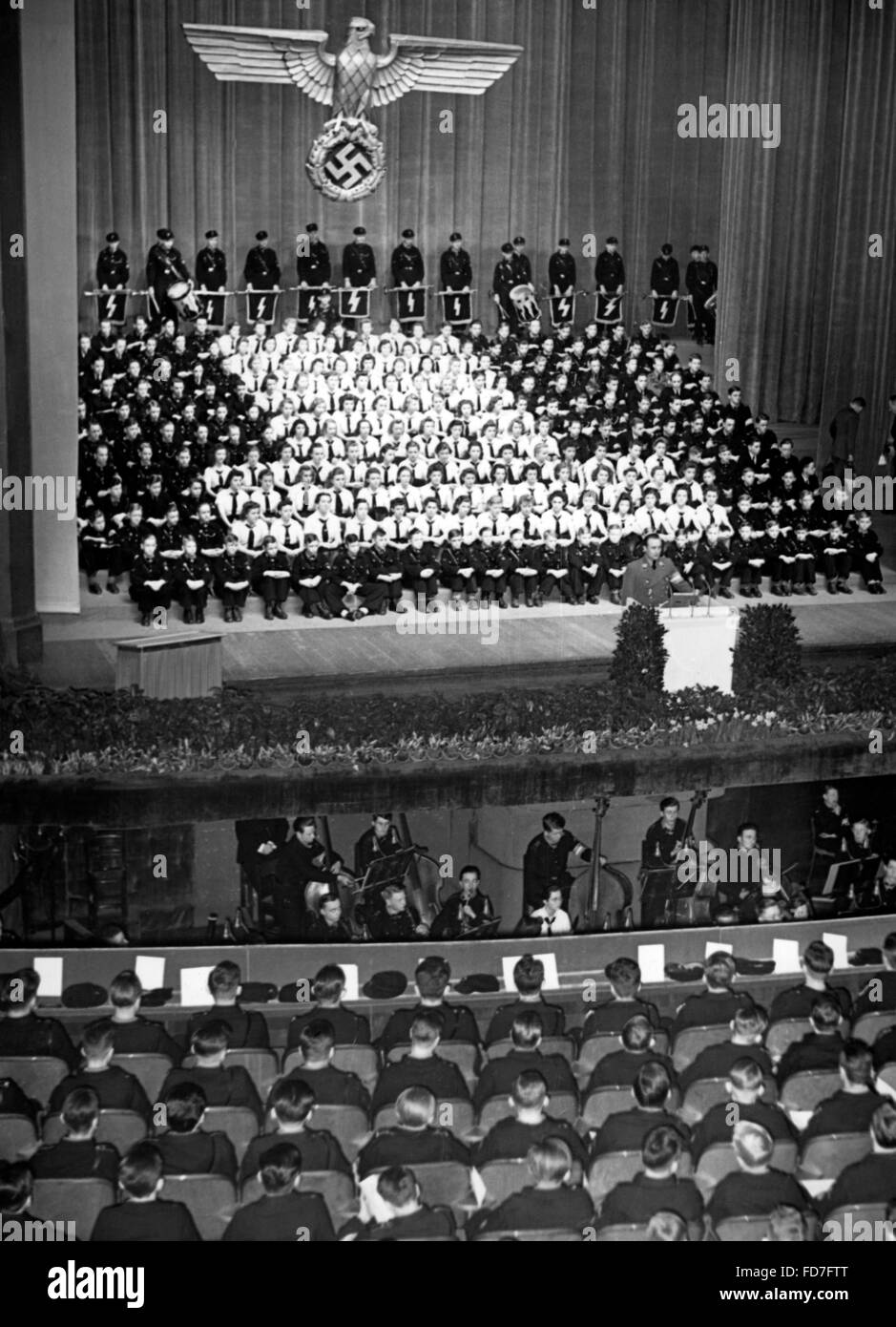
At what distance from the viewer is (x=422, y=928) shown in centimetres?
867

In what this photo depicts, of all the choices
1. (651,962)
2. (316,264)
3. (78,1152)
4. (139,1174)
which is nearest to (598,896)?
(651,962)

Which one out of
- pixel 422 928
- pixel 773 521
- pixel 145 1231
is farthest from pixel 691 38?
pixel 145 1231

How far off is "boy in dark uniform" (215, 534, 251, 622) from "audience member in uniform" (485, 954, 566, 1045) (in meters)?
7.06

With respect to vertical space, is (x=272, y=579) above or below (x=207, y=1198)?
above

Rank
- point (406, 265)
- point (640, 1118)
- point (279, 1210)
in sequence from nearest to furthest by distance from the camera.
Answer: point (279, 1210) < point (640, 1118) < point (406, 265)

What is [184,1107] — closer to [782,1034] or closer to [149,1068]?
[149,1068]

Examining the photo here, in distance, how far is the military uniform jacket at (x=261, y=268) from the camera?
18.9m

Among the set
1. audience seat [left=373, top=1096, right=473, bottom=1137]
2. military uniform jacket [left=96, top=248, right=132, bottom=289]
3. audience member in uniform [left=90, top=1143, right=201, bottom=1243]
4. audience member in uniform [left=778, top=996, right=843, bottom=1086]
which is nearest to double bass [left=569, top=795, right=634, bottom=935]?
audience member in uniform [left=778, top=996, right=843, bottom=1086]

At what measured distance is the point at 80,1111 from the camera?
5664 mm

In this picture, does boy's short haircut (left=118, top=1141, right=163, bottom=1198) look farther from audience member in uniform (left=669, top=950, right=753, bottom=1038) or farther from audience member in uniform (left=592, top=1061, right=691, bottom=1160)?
audience member in uniform (left=669, top=950, right=753, bottom=1038)

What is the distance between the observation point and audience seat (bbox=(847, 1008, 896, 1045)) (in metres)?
6.81

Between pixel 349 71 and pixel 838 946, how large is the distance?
1467cm
